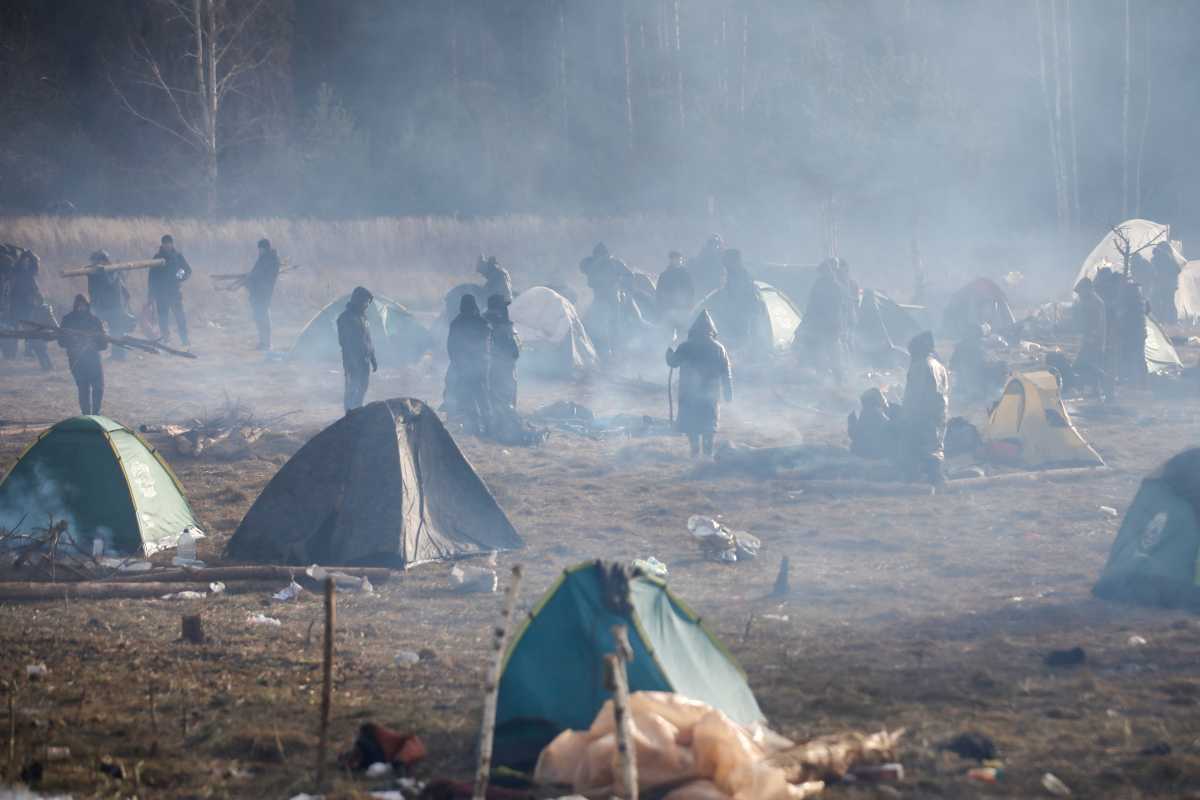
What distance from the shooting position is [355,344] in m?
16.2

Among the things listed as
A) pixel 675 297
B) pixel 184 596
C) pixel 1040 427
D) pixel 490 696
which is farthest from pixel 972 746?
pixel 675 297

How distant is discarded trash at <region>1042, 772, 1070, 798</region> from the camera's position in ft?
18.9

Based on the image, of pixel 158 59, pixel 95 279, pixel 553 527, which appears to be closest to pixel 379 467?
pixel 553 527

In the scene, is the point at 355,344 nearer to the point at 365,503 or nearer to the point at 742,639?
the point at 365,503

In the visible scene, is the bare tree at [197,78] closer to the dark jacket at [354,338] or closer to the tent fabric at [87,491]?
the dark jacket at [354,338]

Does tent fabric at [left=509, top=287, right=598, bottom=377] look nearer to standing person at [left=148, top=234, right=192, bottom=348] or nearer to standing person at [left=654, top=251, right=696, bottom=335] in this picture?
standing person at [left=654, top=251, right=696, bottom=335]

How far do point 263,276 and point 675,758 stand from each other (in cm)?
1848

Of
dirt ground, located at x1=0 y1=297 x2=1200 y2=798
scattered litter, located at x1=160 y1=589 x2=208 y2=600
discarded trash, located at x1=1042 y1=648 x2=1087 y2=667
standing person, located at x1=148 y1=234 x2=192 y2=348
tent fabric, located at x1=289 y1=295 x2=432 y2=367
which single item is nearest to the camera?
dirt ground, located at x1=0 y1=297 x2=1200 y2=798

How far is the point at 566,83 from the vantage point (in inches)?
1901

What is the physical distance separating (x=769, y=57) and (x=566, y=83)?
8.31 metres

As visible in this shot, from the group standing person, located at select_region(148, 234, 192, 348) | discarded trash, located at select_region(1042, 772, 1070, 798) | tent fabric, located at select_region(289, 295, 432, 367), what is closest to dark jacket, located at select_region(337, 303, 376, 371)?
tent fabric, located at select_region(289, 295, 432, 367)

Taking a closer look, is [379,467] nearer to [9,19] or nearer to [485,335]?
[485,335]

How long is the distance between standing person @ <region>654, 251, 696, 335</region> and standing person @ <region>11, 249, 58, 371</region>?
10809 millimetres

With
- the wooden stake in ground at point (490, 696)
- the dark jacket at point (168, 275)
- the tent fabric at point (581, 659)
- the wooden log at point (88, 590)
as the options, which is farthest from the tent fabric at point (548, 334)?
the wooden stake in ground at point (490, 696)
